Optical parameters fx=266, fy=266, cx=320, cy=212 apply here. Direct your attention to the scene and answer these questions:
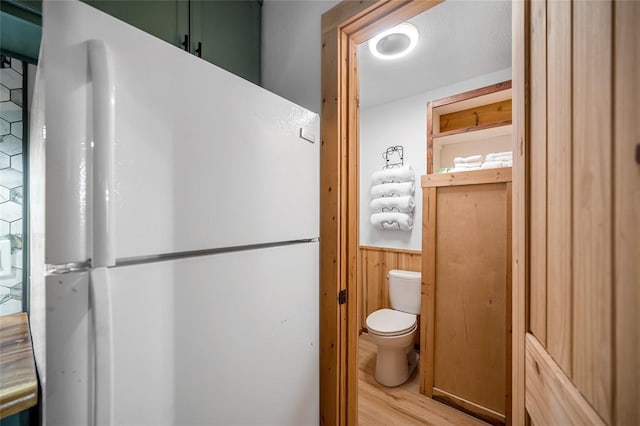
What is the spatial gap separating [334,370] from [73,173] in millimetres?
1168

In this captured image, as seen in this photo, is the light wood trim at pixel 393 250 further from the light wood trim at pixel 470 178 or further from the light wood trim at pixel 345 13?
the light wood trim at pixel 345 13

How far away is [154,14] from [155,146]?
0.89 metres

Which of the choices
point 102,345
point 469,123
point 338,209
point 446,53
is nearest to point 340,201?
point 338,209

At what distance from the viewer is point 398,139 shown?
2699 millimetres

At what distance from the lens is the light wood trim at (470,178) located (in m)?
1.61

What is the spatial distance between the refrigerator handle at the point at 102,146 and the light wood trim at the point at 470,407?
7.14ft

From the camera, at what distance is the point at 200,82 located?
700 mm

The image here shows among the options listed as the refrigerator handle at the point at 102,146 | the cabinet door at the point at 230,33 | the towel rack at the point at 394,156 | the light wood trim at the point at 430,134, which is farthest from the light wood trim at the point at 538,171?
the towel rack at the point at 394,156

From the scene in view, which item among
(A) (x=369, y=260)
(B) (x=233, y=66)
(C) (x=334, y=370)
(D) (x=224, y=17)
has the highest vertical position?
(D) (x=224, y=17)

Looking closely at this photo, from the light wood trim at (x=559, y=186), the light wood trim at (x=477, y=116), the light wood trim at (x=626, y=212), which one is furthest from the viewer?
the light wood trim at (x=477, y=116)

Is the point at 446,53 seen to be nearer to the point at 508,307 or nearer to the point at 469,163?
the point at 469,163

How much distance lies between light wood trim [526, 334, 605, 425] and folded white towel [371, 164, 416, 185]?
6.79ft

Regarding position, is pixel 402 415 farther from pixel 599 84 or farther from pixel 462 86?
pixel 462 86

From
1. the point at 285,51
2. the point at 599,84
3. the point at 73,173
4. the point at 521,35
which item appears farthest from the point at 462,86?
the point at 73,173
